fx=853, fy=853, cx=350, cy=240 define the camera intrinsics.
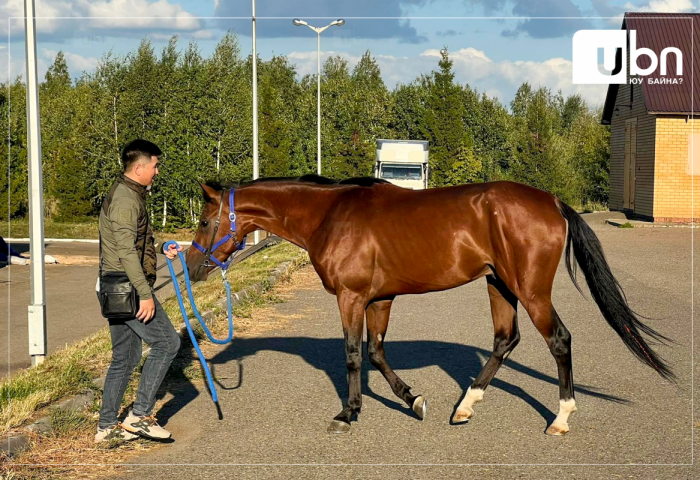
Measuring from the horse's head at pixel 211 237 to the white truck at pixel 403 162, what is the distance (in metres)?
30.1

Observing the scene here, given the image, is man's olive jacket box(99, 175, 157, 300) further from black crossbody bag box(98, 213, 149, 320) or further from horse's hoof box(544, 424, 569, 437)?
horse's hoof box(544, 424, 569, 437)

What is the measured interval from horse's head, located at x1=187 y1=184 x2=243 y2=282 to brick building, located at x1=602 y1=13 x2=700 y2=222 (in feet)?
85.3

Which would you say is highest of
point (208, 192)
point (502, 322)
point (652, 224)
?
point (208, 192)

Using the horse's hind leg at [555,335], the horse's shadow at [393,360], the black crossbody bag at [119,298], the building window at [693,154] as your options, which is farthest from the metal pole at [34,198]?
the building window at [693,154]

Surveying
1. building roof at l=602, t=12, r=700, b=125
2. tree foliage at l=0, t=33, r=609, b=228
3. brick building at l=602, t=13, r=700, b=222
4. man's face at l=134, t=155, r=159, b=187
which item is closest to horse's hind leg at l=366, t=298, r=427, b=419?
man's face at l=134, t=155, r=159, b=187

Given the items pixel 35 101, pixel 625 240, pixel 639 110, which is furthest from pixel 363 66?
pixel 35 101

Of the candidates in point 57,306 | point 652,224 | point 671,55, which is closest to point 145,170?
point 57,306

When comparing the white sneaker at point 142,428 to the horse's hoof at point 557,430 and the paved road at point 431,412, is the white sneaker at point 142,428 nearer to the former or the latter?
the paved road at point 431,412

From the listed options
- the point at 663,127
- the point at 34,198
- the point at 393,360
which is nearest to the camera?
the point at 34,198

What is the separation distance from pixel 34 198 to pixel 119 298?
2.83m

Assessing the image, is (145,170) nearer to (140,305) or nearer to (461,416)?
(140,305)

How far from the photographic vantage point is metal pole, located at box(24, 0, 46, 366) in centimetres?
793

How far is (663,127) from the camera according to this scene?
31.0 m

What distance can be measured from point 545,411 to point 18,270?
59.6 ft
